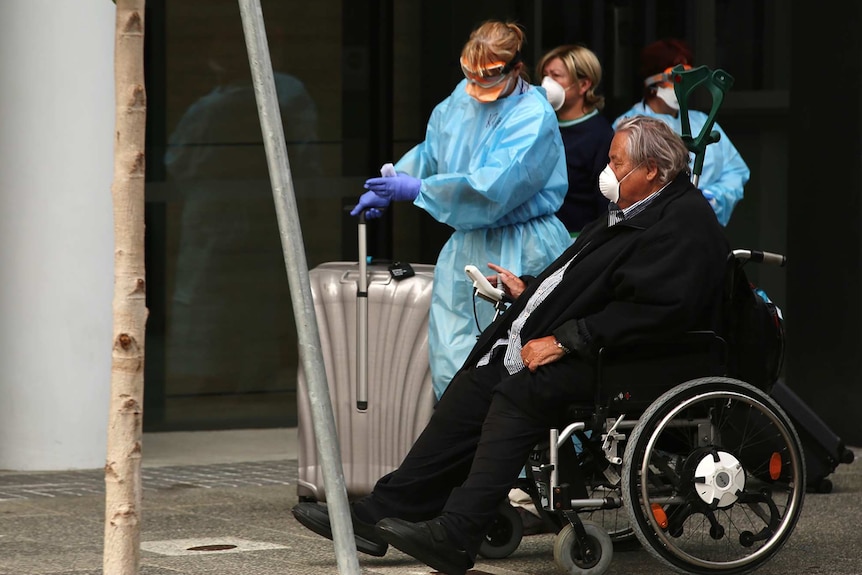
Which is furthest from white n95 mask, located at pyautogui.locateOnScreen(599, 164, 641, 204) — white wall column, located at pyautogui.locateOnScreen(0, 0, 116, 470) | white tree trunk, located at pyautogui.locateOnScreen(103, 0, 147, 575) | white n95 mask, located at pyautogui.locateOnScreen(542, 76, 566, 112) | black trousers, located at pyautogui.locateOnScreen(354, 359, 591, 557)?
white wall column, located at pyautogui.locateOnScreen(0, 0, 116, 470)

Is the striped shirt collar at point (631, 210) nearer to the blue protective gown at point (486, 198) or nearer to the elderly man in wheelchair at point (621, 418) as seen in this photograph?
the elderly man in wheelchair at point (621, 418)

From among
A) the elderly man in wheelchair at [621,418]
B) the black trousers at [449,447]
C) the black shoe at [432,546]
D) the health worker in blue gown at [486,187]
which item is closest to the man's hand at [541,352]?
the elderly man in wheelchair at [621,418]

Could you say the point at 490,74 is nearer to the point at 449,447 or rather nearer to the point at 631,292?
the point at 631,292

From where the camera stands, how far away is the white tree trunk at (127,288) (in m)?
3.70

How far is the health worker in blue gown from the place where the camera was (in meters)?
5.57

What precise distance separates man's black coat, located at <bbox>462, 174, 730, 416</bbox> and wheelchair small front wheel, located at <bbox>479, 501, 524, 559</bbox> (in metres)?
0.53

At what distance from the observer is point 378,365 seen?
5914 mm

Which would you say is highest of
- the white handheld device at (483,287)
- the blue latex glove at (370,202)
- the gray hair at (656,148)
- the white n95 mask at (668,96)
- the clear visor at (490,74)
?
the clear visor at (490,74)

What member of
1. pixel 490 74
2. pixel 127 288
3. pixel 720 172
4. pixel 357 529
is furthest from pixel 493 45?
pixel 127 288

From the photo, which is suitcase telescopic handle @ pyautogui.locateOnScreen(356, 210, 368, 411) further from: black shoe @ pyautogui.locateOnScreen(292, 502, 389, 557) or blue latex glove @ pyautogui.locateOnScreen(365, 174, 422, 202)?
black shoe @ pyautogui.locateOnScreen(292, 502, 389, 557)

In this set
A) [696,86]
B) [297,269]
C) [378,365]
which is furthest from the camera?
[378,365]

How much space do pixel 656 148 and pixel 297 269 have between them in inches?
60.6

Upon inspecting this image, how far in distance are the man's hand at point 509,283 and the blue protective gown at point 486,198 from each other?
0.98ft

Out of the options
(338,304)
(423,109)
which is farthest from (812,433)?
(423,109)
